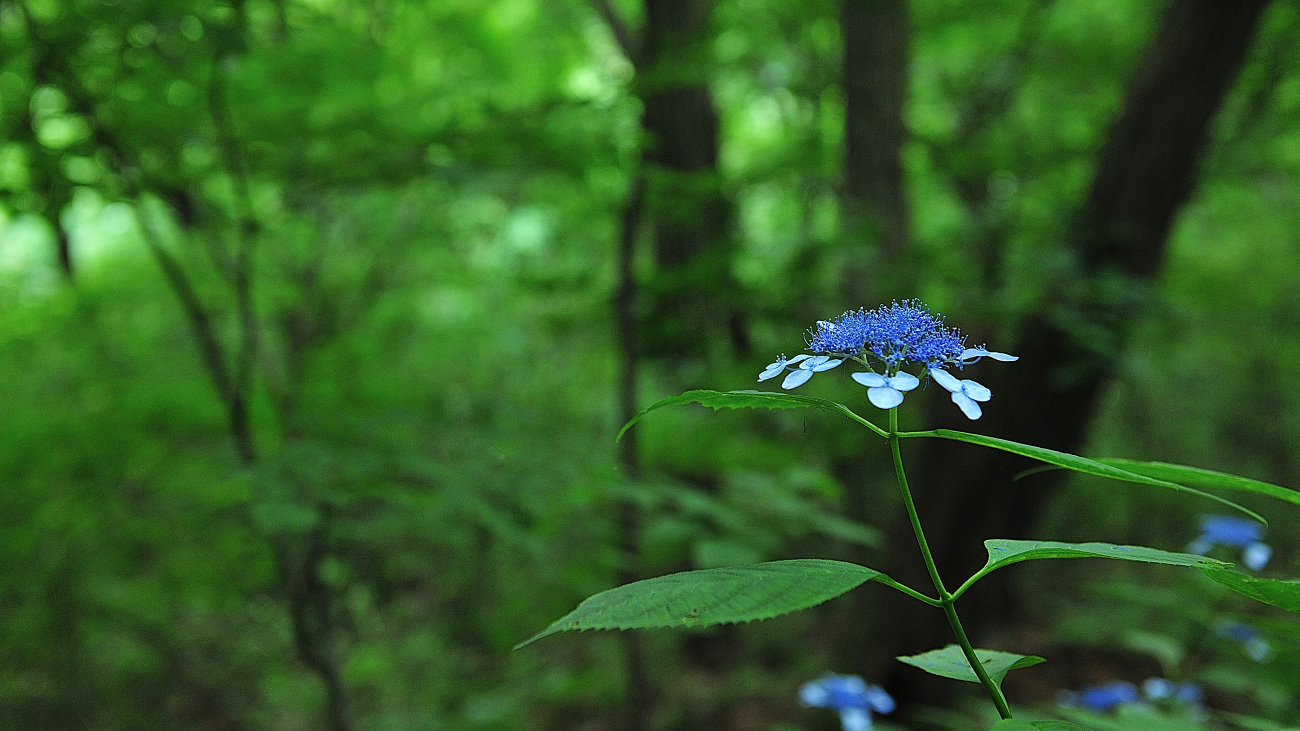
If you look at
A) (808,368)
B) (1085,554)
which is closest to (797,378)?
(808,368)

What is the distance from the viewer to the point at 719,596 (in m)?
0.69

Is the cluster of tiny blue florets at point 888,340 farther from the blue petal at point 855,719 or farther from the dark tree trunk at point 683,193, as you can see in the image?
the dark tree trunk at point 683,193

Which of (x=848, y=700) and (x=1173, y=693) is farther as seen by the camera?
(x=1173, y=693)

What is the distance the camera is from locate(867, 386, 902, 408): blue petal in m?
0.67

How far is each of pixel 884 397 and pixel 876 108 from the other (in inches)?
167

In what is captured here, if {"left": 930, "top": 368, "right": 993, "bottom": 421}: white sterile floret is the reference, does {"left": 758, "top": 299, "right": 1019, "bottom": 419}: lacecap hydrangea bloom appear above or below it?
above

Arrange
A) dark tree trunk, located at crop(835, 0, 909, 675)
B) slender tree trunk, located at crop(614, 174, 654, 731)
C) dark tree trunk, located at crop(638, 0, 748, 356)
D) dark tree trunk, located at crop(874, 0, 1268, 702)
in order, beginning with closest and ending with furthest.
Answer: dark tree trunk, located at crop(638, 0, 748, 356), slender tree trunk, located at crop(614, 174, 654, 731), dark tree trunk, located at crop(874, 0, 1268, 702), dark tree trunk, located at crop(835, 0, 909, 675)

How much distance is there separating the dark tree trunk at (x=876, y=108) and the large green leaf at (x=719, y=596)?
3.93 m

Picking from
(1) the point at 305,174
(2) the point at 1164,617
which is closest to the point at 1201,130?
(2) the point at 1164,617

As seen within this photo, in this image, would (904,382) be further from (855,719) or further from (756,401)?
(855,719)

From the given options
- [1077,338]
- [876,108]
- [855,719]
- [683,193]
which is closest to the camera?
[855,719]

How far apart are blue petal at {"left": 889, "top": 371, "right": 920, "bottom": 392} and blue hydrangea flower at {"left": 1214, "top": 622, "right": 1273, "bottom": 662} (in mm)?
1678

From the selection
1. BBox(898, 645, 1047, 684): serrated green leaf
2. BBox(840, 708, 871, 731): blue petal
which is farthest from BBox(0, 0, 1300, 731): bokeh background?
BBox(898, 645, 1047, 684): serrated green leaf

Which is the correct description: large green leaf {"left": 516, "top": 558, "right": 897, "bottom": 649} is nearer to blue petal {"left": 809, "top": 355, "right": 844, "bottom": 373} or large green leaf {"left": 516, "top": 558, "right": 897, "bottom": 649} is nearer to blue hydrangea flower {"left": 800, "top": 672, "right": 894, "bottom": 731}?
blue petal {"left": 809, "top": 355, "right": 844, "bottom": 373}
